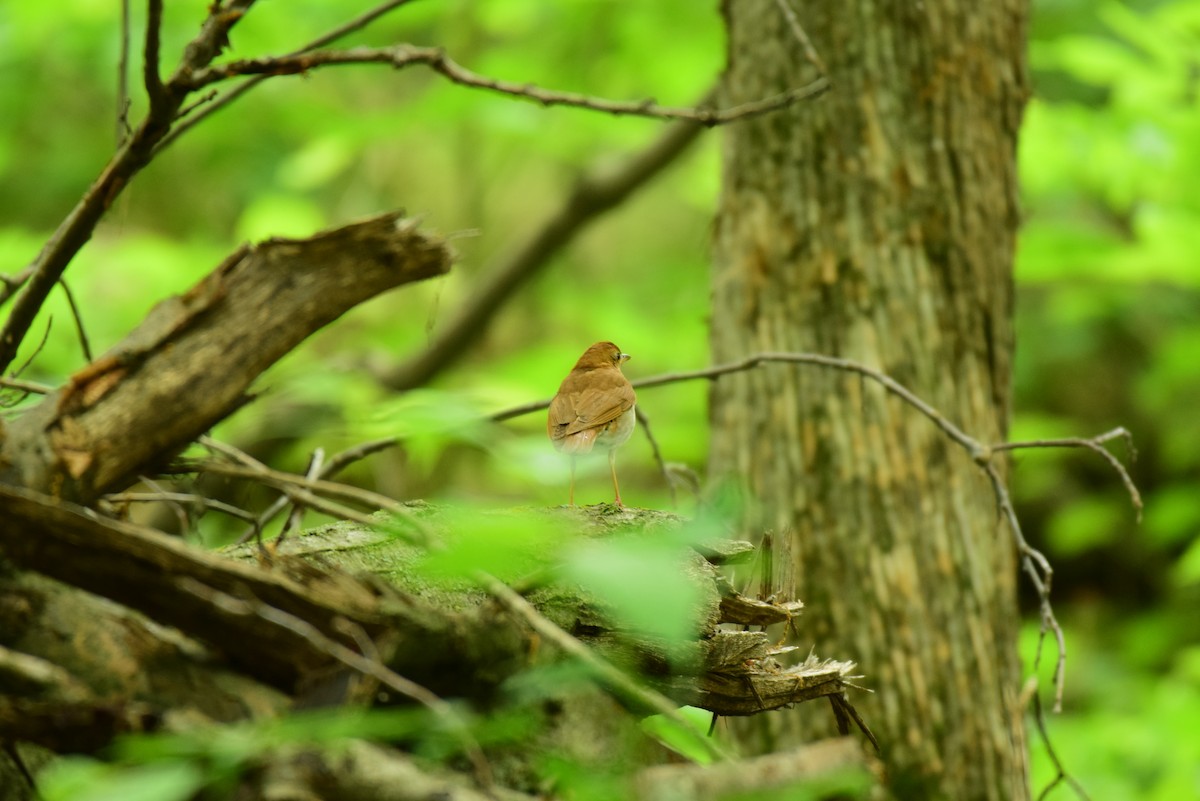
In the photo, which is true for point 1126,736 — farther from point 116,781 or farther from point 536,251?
point 116,781

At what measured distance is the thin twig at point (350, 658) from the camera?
4.08ft

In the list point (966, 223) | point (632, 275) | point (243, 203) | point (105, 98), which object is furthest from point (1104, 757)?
point (105, 98)

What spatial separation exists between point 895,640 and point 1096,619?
6.73 metres

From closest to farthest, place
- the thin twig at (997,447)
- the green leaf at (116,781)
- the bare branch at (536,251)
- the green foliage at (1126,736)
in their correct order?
the green leaf at (116,781)
the thin twig at (997,447)
the green foliage at (1126,736)
the bare branch at (536,251)

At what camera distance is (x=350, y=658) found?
1.31 m

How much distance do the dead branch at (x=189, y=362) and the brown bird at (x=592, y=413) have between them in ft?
2.66

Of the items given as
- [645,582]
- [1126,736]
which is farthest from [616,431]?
[1126,736]

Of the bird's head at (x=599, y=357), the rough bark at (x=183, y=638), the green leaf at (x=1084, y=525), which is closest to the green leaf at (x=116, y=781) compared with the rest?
the rough bark at (x=183, y=638)

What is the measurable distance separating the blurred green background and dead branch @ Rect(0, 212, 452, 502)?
215 cm

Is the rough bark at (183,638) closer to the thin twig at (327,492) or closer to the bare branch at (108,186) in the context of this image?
the thin twig at (327,492)

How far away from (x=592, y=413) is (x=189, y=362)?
1.12 meters

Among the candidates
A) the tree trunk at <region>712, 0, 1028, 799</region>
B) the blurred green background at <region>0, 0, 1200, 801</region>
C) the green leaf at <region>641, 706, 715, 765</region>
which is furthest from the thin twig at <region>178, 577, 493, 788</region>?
the blurred green background at <region>0, 0, 1200, 801</region>

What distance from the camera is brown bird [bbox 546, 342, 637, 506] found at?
2.56 m

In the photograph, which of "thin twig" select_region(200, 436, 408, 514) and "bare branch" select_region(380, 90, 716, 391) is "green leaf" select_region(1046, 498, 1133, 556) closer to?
"bare branch" select_region(380, 90, 716, 391)
